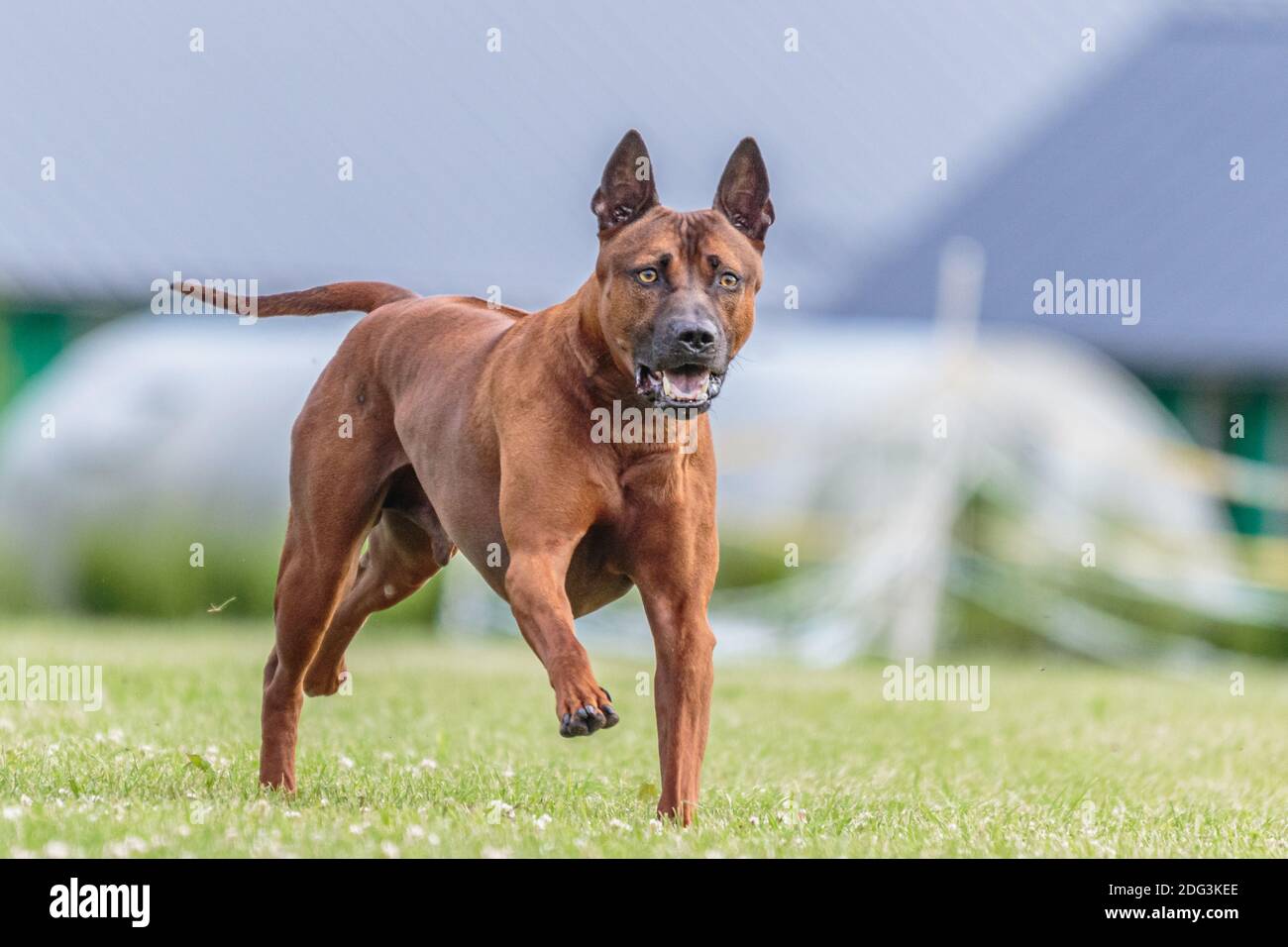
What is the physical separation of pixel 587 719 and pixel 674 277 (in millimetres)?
1310

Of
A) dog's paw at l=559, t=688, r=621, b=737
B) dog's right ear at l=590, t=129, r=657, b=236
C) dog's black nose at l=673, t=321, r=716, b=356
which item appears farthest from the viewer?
dog's right ear at l=590, t=129, r=657, b=236

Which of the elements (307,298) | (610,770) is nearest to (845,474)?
(610,770)

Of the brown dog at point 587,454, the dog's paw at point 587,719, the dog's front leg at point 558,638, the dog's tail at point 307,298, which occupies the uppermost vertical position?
the dog's tail at point 307,298

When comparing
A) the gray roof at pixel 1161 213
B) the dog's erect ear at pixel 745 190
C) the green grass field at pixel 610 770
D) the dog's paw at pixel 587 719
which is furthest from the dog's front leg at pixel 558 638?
the gray roof at pixel 1161 213

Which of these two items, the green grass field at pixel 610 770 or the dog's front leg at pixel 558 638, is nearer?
the dog's front leg at pixel 558 638

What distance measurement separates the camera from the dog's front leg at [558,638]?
189 inches

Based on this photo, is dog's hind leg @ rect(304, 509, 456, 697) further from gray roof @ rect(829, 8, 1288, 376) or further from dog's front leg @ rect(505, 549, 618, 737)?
gray roof @ rect(829, 8, 1288, 376)

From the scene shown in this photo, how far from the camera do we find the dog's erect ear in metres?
5.70

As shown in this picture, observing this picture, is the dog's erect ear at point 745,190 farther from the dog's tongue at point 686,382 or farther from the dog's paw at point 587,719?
the dog's paw at point 587,719

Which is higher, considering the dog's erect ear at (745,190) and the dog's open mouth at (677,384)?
the dog's erect ear at (745,190)

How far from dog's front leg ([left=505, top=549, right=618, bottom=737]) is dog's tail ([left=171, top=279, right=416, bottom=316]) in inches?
73.9

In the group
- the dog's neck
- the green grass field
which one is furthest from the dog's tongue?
the green grass field

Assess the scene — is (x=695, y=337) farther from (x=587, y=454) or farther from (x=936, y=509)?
(x=936, y=509)
